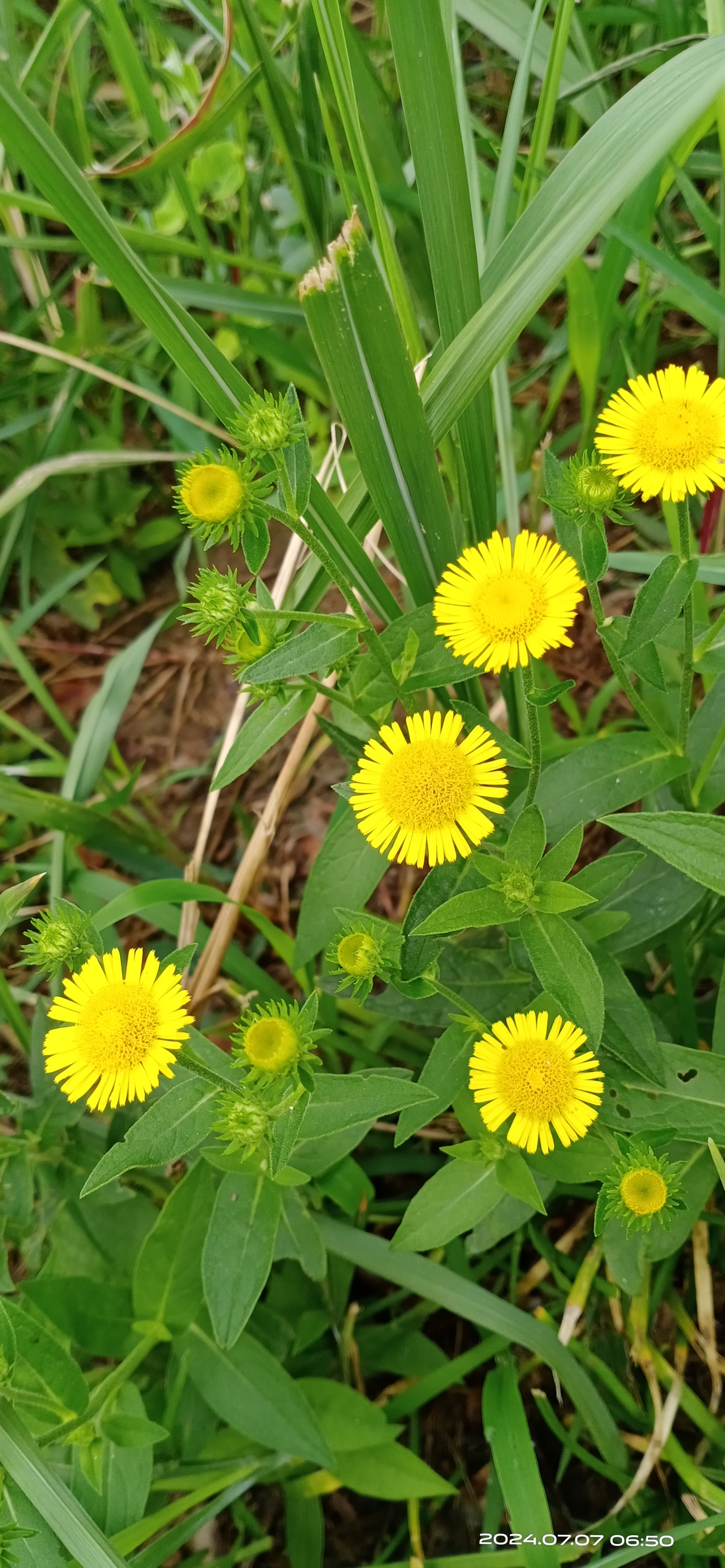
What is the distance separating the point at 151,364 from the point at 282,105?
0.68 m

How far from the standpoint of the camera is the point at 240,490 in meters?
0.91

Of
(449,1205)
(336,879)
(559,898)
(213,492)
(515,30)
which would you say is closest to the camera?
(213,492)

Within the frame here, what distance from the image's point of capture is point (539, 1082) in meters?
1.01

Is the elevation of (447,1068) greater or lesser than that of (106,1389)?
greater

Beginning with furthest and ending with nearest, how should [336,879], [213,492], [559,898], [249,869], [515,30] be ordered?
1. [249,869]
2. [515,30]
3. [336,879]
4. [559,898]
5. [213,492]

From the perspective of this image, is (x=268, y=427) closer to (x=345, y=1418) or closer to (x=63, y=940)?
(x=63, y=940)

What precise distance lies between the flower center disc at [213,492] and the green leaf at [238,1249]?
0.72 m

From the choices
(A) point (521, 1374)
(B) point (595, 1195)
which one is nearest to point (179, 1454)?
(A) point (521, 1374)

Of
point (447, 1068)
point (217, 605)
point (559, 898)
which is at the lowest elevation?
point (447, 1068)

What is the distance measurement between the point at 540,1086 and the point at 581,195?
3.03 ft

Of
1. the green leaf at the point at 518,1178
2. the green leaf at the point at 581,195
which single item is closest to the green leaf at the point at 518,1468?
the green leaf at the point at 518,1178

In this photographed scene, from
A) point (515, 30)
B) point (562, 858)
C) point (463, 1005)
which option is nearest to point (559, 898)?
point (562, 858)

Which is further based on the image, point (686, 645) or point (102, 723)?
point (102, 723)

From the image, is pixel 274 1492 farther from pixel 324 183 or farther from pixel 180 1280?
pixel 324 183
